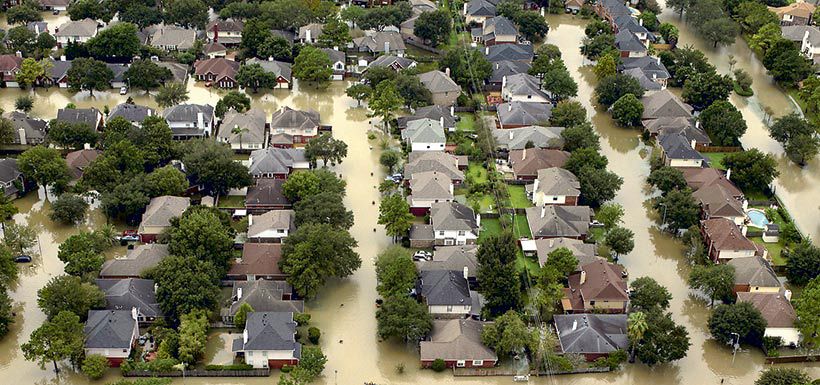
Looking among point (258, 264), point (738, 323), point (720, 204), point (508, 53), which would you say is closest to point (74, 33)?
point (508, 53)

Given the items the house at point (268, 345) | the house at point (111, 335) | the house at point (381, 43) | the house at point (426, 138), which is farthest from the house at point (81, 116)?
the house at point (268, 345)

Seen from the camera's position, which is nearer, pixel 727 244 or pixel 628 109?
pixel 727 244

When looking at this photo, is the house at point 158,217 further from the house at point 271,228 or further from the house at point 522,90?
the house at point 522,90

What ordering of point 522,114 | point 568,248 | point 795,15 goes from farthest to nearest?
point 795,15
point 522,114
point 568,248

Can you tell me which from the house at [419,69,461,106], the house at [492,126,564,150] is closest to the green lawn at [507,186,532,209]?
the house at [492,126,564,150]

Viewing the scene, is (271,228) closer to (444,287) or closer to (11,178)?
(444,287)

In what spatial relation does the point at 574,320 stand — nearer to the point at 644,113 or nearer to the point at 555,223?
the point at 555,223

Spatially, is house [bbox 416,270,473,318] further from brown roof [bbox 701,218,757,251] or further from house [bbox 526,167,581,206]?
brown roof [bbox 701,218,757,251]
